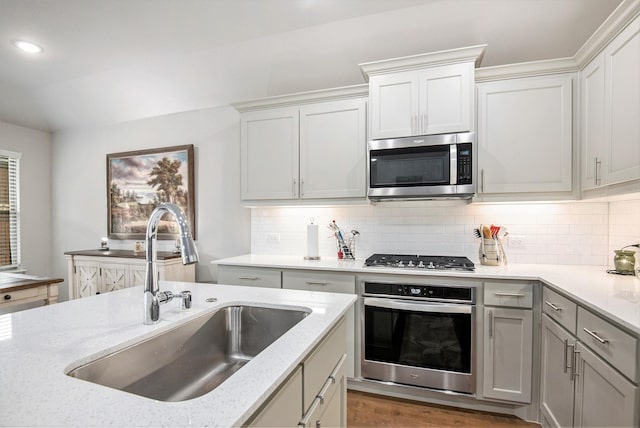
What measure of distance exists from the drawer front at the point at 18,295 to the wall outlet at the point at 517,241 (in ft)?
12.1

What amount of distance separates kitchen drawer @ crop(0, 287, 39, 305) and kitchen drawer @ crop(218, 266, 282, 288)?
1320 mm

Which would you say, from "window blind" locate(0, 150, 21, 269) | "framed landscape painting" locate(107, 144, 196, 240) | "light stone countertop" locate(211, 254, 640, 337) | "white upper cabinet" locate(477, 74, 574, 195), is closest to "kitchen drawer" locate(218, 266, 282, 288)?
"light stone countertop" locate(211, 254, 640, 337)

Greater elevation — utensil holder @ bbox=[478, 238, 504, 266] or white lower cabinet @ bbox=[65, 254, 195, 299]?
utensil holder @ bbox=[478, 238, 504, 266]

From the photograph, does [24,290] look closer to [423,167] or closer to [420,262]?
[420,262]

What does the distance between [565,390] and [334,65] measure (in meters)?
2.76

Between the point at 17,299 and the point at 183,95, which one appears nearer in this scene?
the point at 17,299

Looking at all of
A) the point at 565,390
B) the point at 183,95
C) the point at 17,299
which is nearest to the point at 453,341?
the point at 565,390

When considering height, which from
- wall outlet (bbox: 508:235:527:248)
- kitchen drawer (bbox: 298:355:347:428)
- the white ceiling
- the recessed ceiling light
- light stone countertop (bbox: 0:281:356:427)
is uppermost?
the recessed ceiling light

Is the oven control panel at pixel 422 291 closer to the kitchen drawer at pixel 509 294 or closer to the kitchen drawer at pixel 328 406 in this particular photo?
the kitchen drawer at pixel 509 294

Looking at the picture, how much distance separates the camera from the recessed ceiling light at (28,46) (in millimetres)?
2625

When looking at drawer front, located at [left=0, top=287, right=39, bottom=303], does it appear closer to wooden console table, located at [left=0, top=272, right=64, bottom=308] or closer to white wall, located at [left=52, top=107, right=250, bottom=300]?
wooden console table, located at [left=0, top=272, right=64, bottom=308]

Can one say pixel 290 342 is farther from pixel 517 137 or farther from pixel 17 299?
pixel 17 299

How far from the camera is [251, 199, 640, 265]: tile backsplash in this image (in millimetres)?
2316

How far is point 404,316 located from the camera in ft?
7.16
